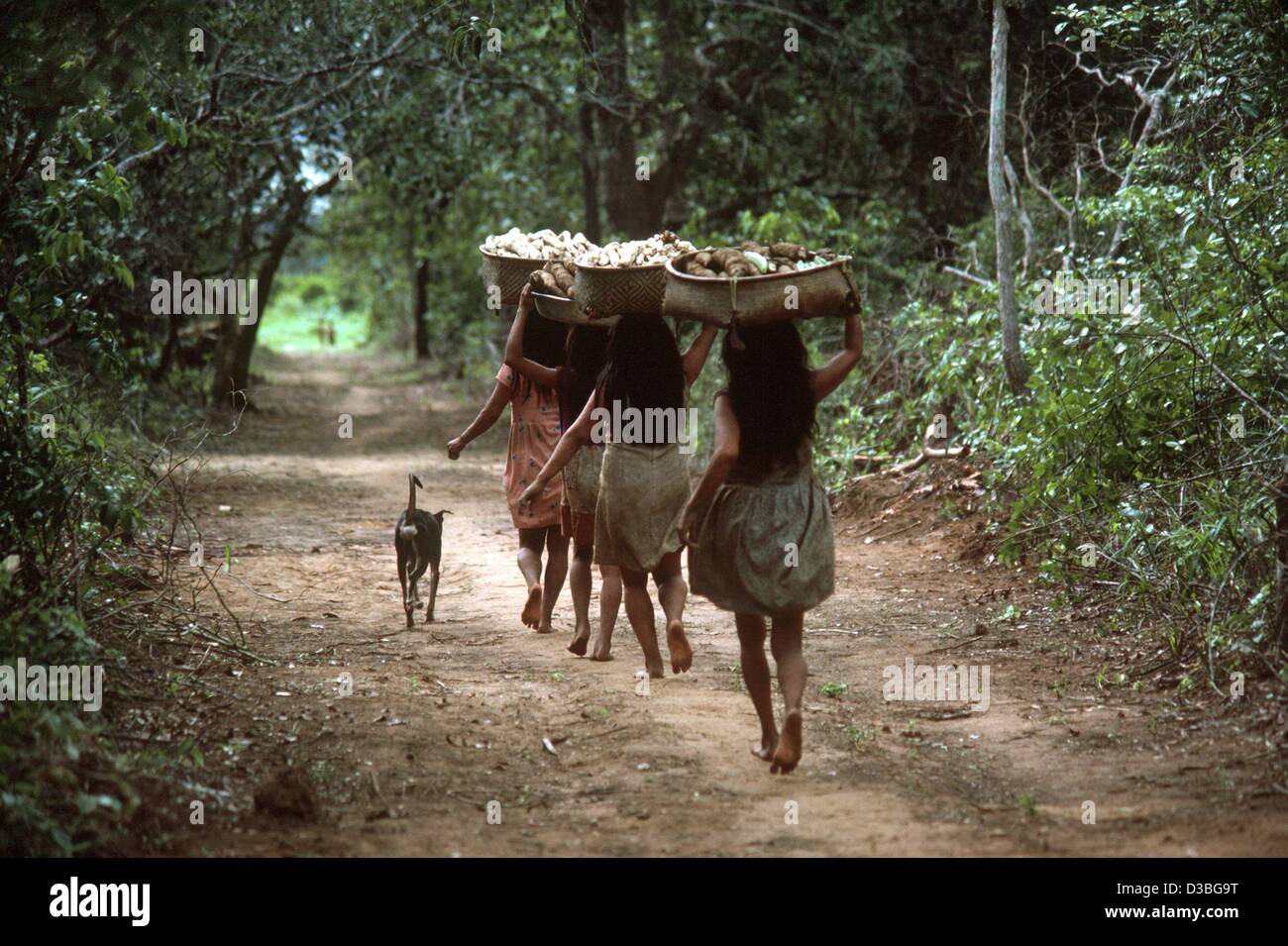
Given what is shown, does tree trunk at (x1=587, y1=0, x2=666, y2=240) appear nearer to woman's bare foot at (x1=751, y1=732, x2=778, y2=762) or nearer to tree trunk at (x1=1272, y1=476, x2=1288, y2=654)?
tree trunk at (x1=1272, y1=476, x2=1288, y2=654)

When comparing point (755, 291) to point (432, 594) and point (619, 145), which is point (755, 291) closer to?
point (432, 594)

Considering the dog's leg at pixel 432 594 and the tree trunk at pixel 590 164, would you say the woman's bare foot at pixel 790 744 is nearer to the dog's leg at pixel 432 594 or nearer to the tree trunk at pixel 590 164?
the dog's leg at pixel 432 594

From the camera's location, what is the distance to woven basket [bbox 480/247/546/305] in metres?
6.83

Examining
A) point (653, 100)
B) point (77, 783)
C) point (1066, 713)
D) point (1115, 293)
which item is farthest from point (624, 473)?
point (653, 100)

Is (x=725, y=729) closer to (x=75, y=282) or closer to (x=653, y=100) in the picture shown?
(x=75, y=282)

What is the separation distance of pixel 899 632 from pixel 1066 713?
174 centimetres

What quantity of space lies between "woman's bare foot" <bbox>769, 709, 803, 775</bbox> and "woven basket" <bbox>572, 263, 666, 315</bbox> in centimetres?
195

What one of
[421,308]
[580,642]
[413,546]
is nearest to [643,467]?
[580,642]

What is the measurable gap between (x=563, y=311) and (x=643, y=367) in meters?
0.73

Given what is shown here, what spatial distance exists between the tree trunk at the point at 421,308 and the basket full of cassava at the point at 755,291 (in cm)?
2422

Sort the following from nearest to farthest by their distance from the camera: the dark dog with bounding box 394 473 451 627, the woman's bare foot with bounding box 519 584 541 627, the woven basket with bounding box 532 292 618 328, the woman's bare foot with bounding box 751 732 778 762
A: 1. the woman's bare foot with bounding box 751 732 778 762
2. the woven basket with bounding box 532 292 618 328
3. the woman's bare foot with bounding box 519 584 541 627
4. the dark dog with bounding box 394 473 451 627

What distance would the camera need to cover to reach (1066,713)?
582 centimetres

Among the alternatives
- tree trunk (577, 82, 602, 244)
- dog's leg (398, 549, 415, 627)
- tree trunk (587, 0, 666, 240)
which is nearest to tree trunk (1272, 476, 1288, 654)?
dog's leg (398, 549, 415, 627)

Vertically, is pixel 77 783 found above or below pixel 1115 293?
below
